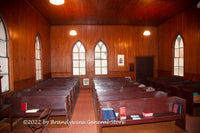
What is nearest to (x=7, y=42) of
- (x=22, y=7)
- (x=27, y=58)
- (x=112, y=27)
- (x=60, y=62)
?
(x=27, y=58)

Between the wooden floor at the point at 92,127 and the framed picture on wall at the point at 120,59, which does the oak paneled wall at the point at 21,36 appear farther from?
the framed picture on wall at the point at 120,59

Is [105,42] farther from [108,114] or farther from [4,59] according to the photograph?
[108,114]

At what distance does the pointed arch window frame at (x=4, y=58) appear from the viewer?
418 centimetres

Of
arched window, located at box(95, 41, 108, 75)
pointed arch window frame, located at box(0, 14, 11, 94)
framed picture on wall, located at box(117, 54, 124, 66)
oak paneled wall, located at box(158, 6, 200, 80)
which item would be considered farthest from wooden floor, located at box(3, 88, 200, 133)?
framed picture on wall, located at box(117, 54, 124, 66)

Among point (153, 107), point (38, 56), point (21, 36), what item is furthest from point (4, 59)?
point (153, 107)

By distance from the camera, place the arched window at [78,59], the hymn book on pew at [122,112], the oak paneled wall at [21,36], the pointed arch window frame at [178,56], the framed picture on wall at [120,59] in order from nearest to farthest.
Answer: the hymn book on pew at [122,112], the oak paneled wall at [21,36], the pointed arch window frame at [178,56], the arched window at [78,59], the framed picture on wall at [120,59]

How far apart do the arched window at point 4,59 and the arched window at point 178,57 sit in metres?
8.38

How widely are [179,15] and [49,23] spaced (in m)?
8.16

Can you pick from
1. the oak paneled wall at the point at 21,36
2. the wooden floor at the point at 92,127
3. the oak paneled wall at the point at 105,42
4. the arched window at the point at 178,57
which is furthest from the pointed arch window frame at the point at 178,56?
the oak paneled wall at the point at 21,36

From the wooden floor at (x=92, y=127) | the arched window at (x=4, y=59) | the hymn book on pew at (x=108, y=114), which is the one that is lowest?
the wooden floor at (x=92, y=127)

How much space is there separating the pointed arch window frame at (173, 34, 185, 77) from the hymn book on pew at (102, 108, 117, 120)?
246 inches

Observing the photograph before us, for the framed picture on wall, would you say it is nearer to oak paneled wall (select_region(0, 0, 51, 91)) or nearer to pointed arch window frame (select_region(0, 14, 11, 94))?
oak paneled wall (select_region(0, 0, 51, 91))

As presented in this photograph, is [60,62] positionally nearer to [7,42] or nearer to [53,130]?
[7,42]

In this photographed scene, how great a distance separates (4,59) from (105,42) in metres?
6.69
